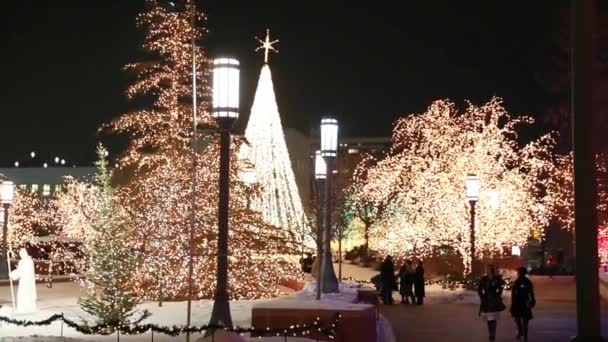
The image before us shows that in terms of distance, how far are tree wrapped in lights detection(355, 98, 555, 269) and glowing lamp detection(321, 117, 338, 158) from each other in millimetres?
16501

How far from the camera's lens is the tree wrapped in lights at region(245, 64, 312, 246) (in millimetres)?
36469

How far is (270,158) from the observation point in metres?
37.6

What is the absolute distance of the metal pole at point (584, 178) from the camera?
384 inches

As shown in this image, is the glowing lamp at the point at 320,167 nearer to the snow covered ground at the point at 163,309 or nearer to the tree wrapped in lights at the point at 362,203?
the snow covered ground at the point at 163,309

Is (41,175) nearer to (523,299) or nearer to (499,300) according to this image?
(499,300)

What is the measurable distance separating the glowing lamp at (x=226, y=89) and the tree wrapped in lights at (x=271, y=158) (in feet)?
73.4

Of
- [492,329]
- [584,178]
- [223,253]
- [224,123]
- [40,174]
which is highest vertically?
[40,174]

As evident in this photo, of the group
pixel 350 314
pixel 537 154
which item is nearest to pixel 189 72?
pixel 350 314

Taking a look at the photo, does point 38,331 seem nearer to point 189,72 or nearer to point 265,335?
point 265,335

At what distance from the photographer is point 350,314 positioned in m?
14.1

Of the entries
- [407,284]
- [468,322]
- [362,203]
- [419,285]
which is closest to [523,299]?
[468,322]

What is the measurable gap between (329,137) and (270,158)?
659 inches

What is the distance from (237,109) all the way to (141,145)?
621 inches

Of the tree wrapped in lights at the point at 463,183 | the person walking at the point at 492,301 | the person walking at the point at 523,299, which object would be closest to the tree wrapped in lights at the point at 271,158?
the tree wrapped in lights at the point at 463,183
